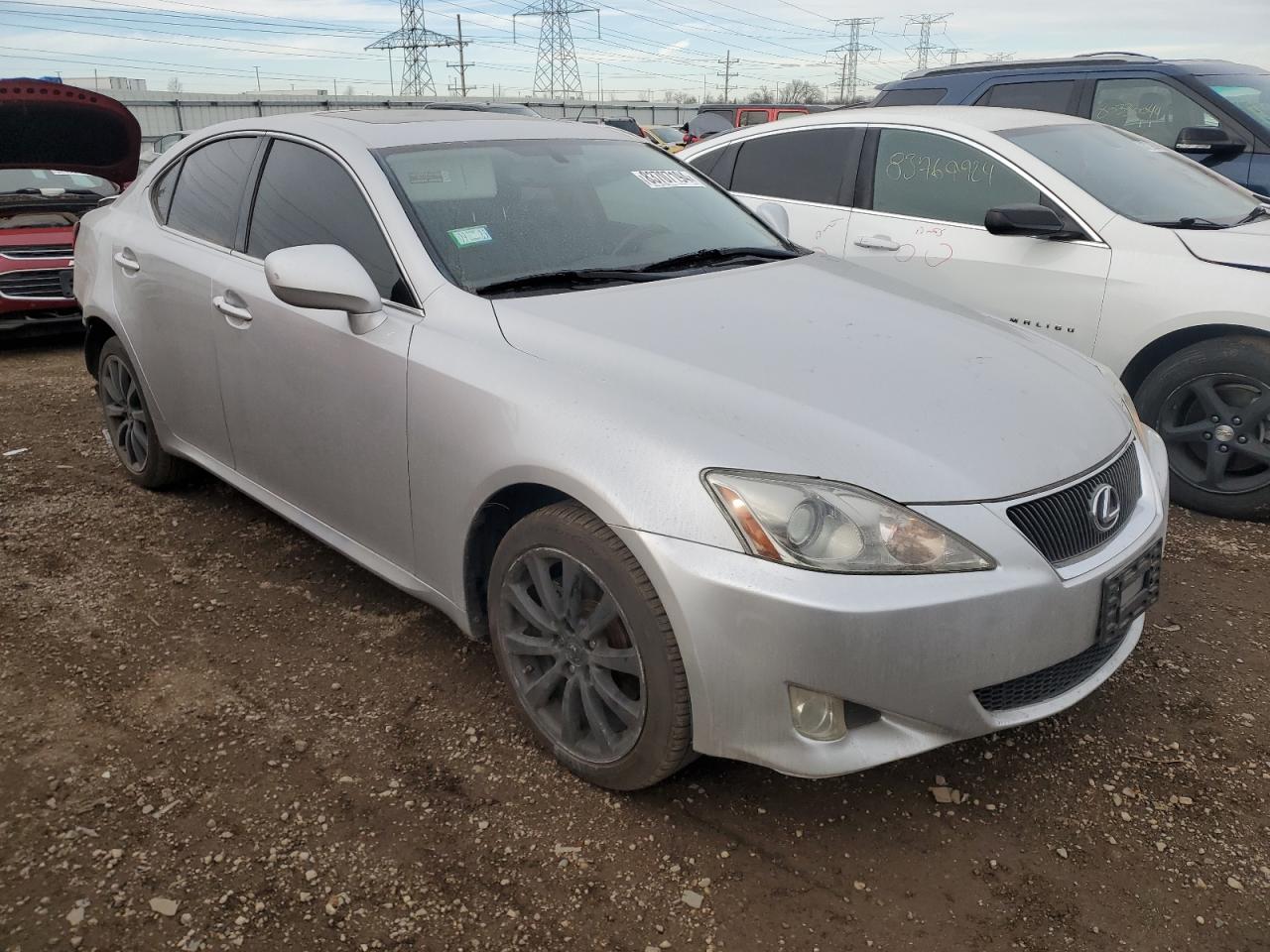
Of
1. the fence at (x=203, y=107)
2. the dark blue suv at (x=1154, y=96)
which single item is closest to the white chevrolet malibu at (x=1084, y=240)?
the dark blue suv at (x=1154, y=96)

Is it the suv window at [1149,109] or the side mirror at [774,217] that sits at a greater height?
the suv window at [1149,109]

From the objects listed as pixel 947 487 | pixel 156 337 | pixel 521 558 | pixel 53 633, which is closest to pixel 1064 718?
pixel 947 487

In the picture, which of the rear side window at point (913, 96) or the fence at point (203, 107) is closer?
the rear side window at point (913, 96)

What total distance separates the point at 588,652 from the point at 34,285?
6533mm

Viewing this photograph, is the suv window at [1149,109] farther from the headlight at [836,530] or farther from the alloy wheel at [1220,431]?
the headlight at [836,530]

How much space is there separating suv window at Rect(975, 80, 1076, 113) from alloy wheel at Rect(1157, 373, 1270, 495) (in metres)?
2.81

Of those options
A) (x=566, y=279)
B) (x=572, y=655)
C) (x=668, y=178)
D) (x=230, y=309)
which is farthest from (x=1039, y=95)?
(x=572, y=655)

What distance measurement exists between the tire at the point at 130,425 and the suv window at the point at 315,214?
121 centimetres

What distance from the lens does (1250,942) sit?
2.03 meters

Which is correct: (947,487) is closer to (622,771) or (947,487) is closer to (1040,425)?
(1040,425)

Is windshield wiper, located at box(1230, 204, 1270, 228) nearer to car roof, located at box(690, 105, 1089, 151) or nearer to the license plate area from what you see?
car roof, located at box(690, 105, 1089, 151)

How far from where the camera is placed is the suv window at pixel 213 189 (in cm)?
357

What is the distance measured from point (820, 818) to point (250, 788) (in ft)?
4.66

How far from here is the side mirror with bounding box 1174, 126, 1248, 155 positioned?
5.57 metres
